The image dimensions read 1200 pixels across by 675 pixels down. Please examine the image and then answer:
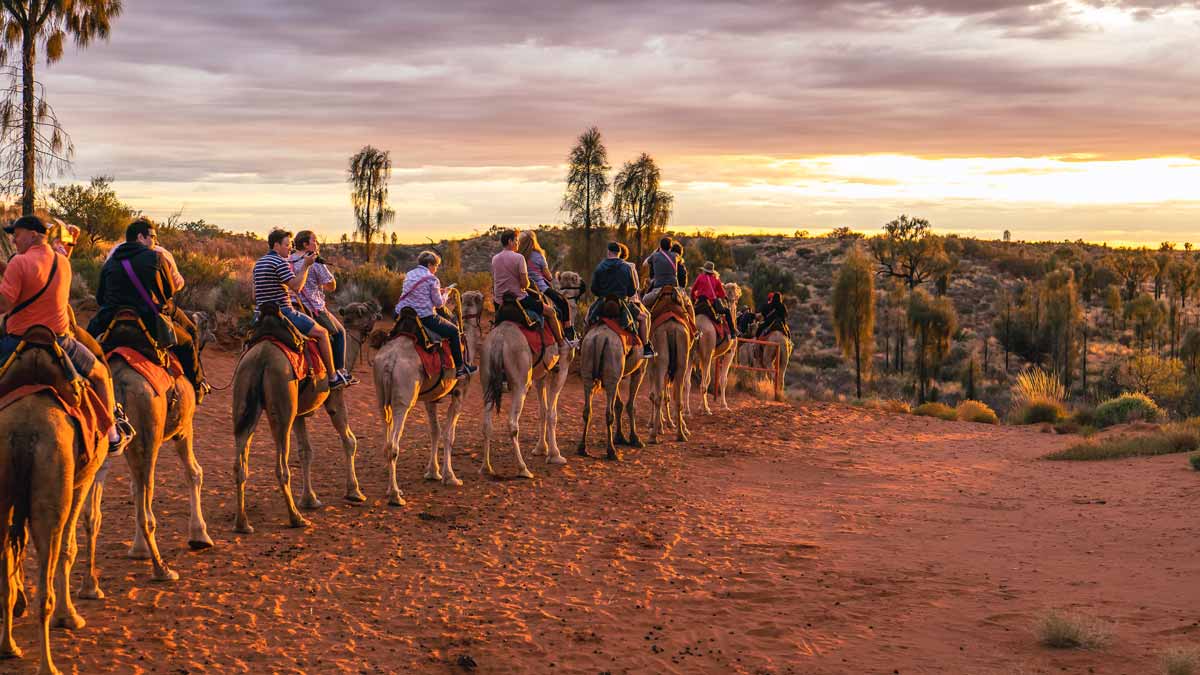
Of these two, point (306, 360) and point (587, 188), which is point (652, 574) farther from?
point (587, 188)

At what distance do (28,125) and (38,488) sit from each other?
22.7 meters

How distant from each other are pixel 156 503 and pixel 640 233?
2993 cm

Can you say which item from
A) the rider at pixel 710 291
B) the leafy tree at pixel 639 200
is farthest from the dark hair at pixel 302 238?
the leafy tree at pixel 639 200

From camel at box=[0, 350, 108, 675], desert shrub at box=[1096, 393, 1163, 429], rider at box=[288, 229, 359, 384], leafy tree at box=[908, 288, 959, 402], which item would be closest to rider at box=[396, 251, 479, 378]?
rider at box=[288, 229, 359, 384]

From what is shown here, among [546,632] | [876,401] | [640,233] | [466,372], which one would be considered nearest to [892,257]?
[640,233]

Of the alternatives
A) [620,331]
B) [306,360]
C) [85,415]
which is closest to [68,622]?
[85,415]

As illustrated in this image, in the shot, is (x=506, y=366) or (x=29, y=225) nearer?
(x=29, y=225)

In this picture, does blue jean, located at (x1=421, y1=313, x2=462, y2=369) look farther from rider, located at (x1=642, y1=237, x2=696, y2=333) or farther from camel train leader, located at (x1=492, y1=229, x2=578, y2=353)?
rider, located at (x1=642, y1=237, x2=696, y2=333)

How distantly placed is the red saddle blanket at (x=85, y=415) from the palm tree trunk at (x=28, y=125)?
21088mm

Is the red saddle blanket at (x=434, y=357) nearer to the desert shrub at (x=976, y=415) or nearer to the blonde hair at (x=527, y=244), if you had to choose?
the blonde hair at (x=527, y=244)

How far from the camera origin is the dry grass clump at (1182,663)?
7.25 meters

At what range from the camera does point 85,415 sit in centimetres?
701

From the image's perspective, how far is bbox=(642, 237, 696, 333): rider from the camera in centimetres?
1784

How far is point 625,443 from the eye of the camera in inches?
691
